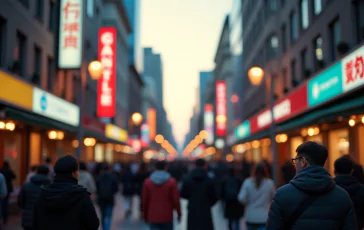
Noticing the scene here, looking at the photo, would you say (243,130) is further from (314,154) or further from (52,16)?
(314,154)

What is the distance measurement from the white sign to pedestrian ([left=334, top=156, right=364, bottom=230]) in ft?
44.1

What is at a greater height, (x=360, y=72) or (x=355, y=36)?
(x=355, y=36)

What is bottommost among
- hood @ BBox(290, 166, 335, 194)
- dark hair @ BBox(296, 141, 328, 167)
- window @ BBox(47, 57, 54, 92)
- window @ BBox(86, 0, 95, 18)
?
hood @ BBox(290, 166, 335, 194)

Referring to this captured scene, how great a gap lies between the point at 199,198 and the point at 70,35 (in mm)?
17231

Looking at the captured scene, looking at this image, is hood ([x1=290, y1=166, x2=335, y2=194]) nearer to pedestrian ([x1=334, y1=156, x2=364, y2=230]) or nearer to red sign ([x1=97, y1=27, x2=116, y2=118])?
pedestrian ([x1=334, y1=156, x2=364, y2=230])

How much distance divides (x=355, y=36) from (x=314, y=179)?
50.1 feet

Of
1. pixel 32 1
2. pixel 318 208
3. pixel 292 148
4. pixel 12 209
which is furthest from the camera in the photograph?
pixel 292 148

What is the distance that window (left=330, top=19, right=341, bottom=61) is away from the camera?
2041cm

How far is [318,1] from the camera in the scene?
23.4 metres

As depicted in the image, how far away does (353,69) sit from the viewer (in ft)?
49.3

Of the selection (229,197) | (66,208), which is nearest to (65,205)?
(66,208)

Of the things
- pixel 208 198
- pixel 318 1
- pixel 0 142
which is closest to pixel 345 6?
pixel 318 1

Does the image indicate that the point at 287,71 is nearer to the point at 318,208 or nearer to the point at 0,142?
the point at 0,142

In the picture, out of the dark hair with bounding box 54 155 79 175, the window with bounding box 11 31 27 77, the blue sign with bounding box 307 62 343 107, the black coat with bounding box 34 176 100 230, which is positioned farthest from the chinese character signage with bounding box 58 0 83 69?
the black coat with bounding box 34 176 100 230
